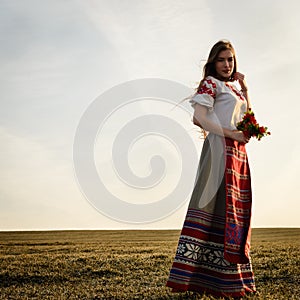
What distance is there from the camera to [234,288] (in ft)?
17.1

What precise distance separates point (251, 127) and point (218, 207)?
101 cm

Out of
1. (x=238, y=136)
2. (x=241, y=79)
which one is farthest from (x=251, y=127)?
(x=241, y=79)

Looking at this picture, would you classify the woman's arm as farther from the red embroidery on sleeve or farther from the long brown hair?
the long brown hair

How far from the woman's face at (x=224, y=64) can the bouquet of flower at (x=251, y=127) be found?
602 millimetres

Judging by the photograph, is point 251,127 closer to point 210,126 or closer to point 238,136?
point 238,136

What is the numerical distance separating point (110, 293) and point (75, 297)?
450mm

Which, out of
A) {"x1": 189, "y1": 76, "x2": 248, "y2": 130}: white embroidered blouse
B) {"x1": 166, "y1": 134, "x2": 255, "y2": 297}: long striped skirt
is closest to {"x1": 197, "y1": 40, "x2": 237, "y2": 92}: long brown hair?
Answer: {"x1": 189, "y1": 76, "x2": 248, "y2": 130}: white embroidered blouse

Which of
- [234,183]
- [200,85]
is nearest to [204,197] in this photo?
[234,183]

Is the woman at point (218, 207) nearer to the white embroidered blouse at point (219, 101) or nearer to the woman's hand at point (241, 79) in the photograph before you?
the white embroidered blouse at point (219, 101)

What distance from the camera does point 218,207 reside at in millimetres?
5383

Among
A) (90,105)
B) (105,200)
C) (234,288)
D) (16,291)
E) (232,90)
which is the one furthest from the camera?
(90,105)

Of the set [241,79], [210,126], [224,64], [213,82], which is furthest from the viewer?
[241,79]

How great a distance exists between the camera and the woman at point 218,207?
5230 millimetres

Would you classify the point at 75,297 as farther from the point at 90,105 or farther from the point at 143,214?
the point at 90,105
